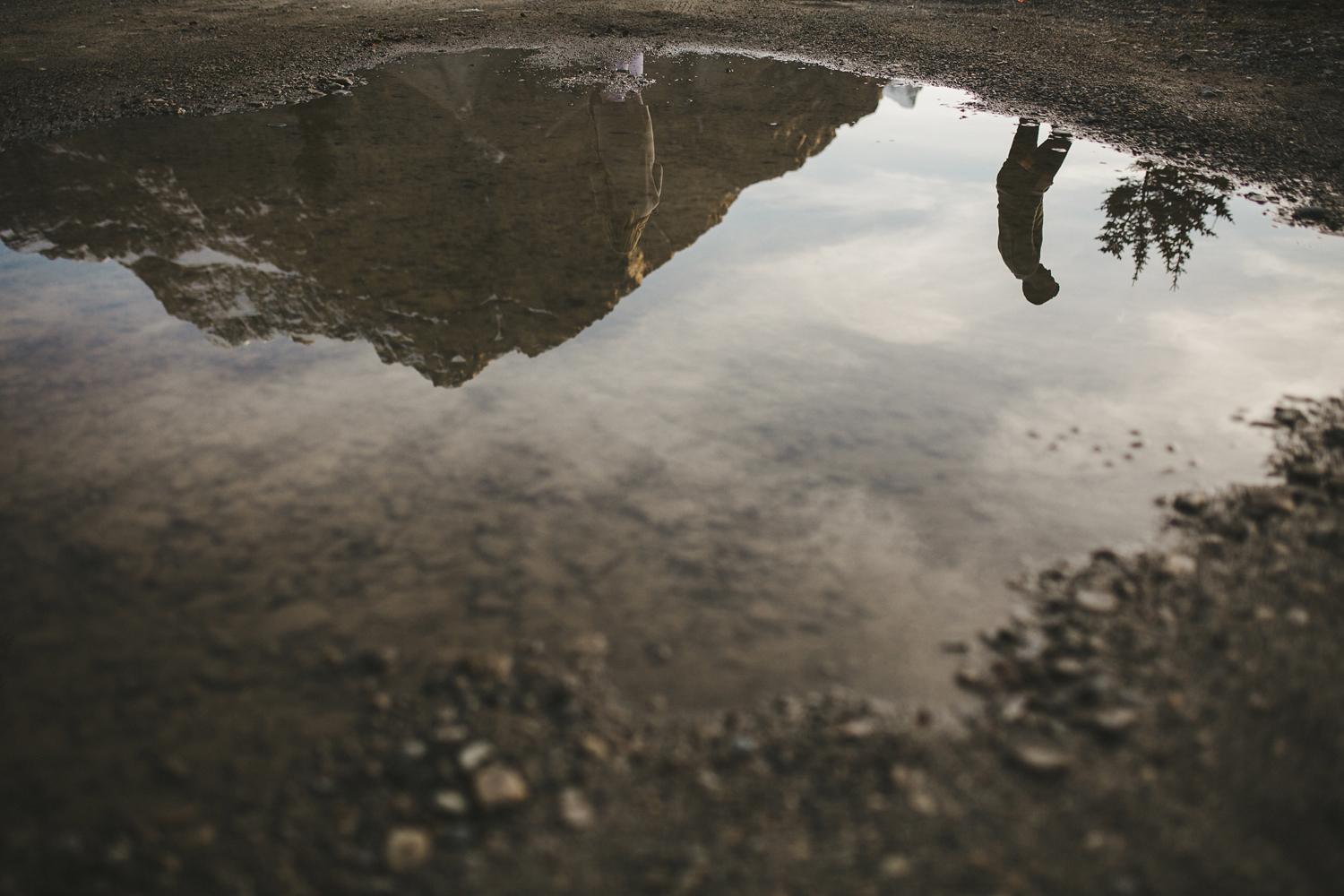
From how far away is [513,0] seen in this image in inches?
400

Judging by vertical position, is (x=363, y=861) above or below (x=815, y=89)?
below

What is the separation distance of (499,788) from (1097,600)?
1631 millimetres

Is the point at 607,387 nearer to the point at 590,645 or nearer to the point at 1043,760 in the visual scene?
the point at 590,645

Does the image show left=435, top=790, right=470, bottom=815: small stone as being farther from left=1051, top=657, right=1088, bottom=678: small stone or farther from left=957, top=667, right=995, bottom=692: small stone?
left=1051, top=657, right=1088, bottom=678: small stone

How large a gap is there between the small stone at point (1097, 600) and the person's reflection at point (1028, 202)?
6.68ft

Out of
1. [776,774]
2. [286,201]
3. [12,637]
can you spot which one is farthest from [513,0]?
[776,774]

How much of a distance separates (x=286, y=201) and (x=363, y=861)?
416cm

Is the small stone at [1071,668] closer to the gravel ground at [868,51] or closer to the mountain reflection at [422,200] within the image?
the mountain reflection at [422,200]

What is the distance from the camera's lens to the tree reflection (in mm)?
4145

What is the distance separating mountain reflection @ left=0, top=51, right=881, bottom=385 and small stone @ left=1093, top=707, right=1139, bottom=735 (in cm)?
245

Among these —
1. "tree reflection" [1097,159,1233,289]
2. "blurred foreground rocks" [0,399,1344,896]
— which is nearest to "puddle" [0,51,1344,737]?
"tree reflection" [1097,159,1233,289]

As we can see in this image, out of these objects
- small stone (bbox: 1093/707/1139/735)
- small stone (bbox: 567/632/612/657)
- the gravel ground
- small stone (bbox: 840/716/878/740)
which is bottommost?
small stone (bbox: 567/632/612/657)

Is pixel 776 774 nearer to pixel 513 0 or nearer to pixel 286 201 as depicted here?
pixel 286 201

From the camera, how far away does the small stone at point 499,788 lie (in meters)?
1.59
